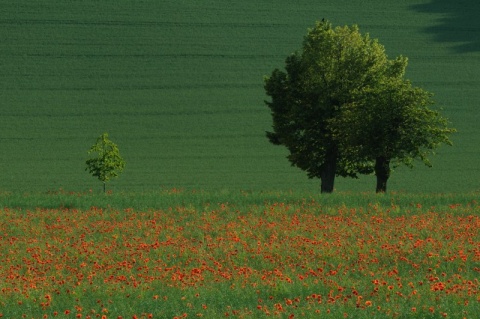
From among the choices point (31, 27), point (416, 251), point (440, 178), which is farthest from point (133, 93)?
point (416, 251)

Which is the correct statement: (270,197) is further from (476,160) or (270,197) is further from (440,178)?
(476,160)

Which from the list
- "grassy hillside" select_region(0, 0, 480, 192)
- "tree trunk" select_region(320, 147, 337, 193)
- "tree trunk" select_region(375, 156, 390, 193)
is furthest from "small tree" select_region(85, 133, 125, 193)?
"tree trunk" select_region(375, 156, 390, 193)

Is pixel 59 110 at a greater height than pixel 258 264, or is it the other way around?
pixel 59 110

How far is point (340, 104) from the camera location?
43094mm

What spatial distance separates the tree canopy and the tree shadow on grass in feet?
151

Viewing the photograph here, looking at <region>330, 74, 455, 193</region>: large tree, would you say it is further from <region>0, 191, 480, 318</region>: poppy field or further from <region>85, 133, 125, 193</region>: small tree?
<region>85, 133, 125, 193</region>: small tree

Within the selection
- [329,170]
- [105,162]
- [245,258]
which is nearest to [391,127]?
[329,170]

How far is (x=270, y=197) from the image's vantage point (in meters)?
28.3

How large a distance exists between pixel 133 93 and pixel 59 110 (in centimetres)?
720

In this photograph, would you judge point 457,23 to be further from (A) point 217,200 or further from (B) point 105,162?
(A) point 217,200

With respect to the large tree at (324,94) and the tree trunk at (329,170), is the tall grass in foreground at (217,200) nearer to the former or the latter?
the large tree at (324,94)

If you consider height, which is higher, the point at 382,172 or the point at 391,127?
the point at 391,127

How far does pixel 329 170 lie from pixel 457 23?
52879 millimetres

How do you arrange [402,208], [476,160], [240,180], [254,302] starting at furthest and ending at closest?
[476,160], [240,180], [402,208], [254,302]
